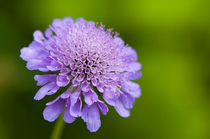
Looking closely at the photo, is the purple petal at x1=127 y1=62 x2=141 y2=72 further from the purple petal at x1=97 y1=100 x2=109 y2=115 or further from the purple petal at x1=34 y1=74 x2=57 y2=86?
the purple petal at x1=34 y1=74 x2=57 y2=86

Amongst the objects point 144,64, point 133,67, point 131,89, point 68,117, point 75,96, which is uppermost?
point 144,64

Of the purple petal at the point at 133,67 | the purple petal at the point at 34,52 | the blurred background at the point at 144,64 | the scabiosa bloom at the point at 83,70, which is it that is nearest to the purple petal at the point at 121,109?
the scabiosa bloom at the point at 83,70

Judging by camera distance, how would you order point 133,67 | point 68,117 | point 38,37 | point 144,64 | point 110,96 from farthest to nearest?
point 144,64, point 133,67, point 38,37, point 110,96, point 68,117

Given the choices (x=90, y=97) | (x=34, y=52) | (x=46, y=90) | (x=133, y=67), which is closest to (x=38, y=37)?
(x=34, y=52)

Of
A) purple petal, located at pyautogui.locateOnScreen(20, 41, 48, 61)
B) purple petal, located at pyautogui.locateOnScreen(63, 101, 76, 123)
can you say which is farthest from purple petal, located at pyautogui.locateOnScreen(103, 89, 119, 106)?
purple petal, located at pyautogui.locateOnScreen(20, 41, 48, 61)

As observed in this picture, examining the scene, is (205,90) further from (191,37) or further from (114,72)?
(114,72)

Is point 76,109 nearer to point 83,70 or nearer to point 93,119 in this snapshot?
point 93,119

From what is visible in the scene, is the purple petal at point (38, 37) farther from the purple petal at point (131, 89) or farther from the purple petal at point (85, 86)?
the purple petal at point (131, 89)
